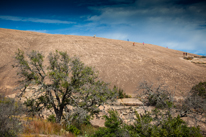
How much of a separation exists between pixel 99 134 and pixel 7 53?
29.7m

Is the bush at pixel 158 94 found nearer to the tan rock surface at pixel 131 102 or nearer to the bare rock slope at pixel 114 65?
the tan rock surface at pixel 131 102

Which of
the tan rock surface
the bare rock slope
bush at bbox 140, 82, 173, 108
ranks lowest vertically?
the tan rock surface

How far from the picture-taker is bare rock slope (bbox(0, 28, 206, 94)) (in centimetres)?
2080

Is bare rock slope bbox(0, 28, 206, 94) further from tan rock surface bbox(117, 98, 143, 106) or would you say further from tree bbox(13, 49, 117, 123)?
tree bbox(13, 49, 117, 123)

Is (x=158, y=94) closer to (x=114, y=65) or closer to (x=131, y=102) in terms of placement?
(x=131, y=102)

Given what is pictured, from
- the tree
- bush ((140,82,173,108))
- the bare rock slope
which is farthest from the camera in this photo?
the bare rock slope

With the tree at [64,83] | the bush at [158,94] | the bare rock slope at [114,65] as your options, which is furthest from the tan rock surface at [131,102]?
the tree at [64,83]

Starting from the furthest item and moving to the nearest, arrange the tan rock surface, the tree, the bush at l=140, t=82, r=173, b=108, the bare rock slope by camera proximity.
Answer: the bare rock slope
the tan rock surface
the bush at l=140, t=82, r=173, b=108
the tree

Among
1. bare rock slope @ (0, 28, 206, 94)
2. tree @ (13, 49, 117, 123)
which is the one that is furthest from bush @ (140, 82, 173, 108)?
bare rock slope @ (0, 28, 206, 94)

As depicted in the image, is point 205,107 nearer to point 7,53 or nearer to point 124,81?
point 124,81

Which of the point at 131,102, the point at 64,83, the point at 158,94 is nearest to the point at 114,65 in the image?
the point at 131,102

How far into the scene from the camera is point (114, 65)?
25.5 m

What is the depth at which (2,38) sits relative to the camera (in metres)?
30.7

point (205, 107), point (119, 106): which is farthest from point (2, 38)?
point (205, 107)
